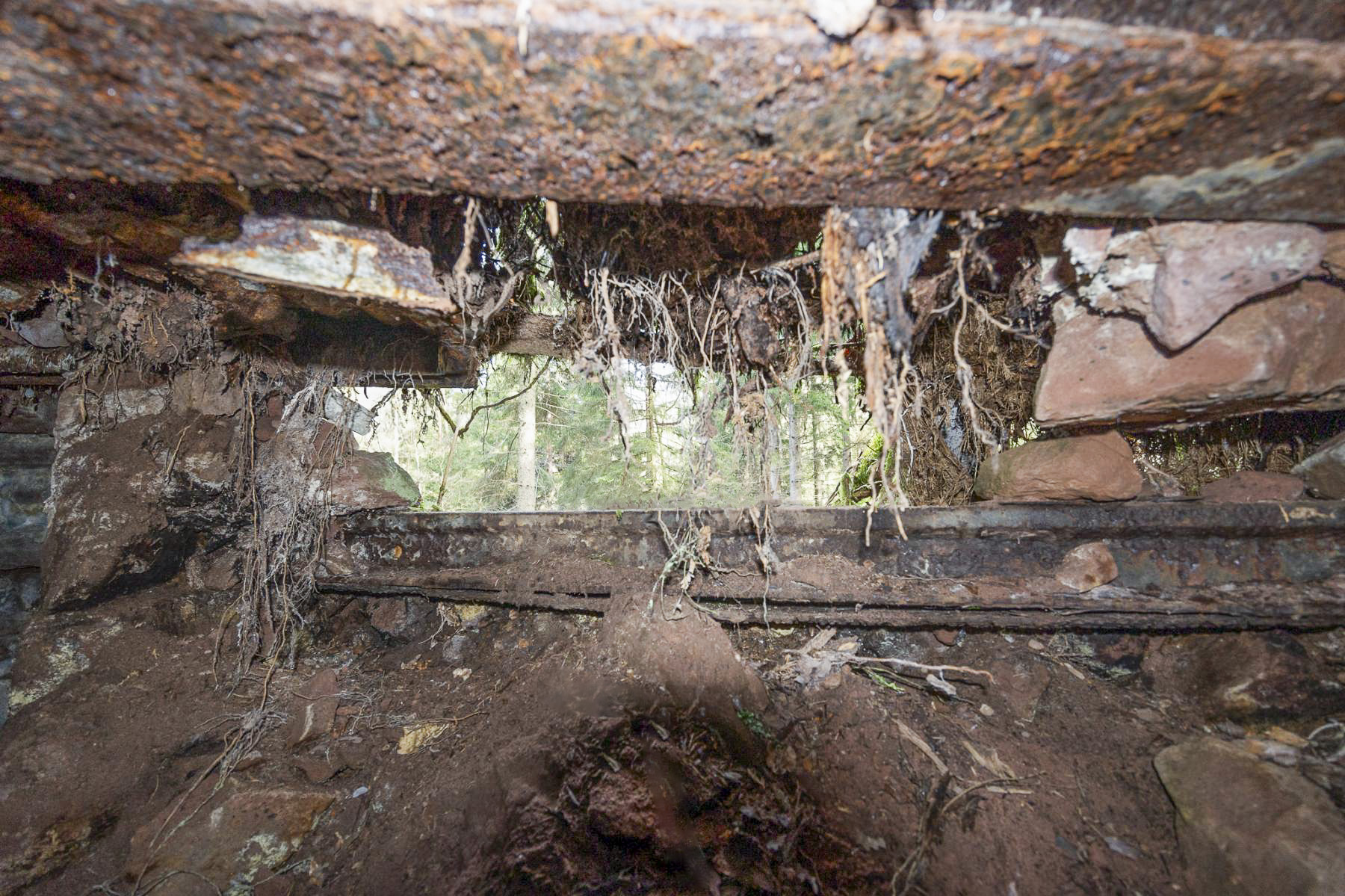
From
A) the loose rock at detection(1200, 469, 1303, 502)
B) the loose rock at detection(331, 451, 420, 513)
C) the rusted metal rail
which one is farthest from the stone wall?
the loose rock at detection(1200, 469, 1303, 502)

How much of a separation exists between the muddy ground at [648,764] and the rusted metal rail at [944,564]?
239 millimetres

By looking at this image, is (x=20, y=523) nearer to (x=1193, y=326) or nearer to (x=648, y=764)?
(x=648, y=764)

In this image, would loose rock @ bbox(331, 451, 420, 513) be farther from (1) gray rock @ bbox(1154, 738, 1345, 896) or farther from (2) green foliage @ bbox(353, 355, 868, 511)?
(1) gray rock @ bbox(1154, 738, 1345, 896)

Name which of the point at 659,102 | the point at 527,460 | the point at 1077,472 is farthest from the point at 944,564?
the point at 527,460

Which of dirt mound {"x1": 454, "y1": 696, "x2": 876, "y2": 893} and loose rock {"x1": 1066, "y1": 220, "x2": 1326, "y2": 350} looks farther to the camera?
dirt mound {"x1": 454, "y1": 696, "x2": 876, "y2": 893}

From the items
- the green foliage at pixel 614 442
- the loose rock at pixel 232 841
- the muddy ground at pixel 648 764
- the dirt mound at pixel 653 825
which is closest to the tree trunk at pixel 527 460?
the green foliage at pixel 614 442

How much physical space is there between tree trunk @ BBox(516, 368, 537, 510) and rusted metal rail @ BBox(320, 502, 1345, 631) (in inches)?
304

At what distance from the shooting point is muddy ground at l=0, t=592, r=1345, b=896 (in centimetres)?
176

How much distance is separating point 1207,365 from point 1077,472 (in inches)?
29.0

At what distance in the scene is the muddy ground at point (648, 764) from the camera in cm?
176

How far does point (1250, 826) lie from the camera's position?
1.60m

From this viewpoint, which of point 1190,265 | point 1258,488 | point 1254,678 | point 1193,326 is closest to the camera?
point 1190,265

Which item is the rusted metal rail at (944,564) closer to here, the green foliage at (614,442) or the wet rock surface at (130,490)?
the green foliage at (614,442)

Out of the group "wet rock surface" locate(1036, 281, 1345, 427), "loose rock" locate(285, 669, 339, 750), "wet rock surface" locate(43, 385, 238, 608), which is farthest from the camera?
"wet rock surface" locate(43, 385, 238, 608)
